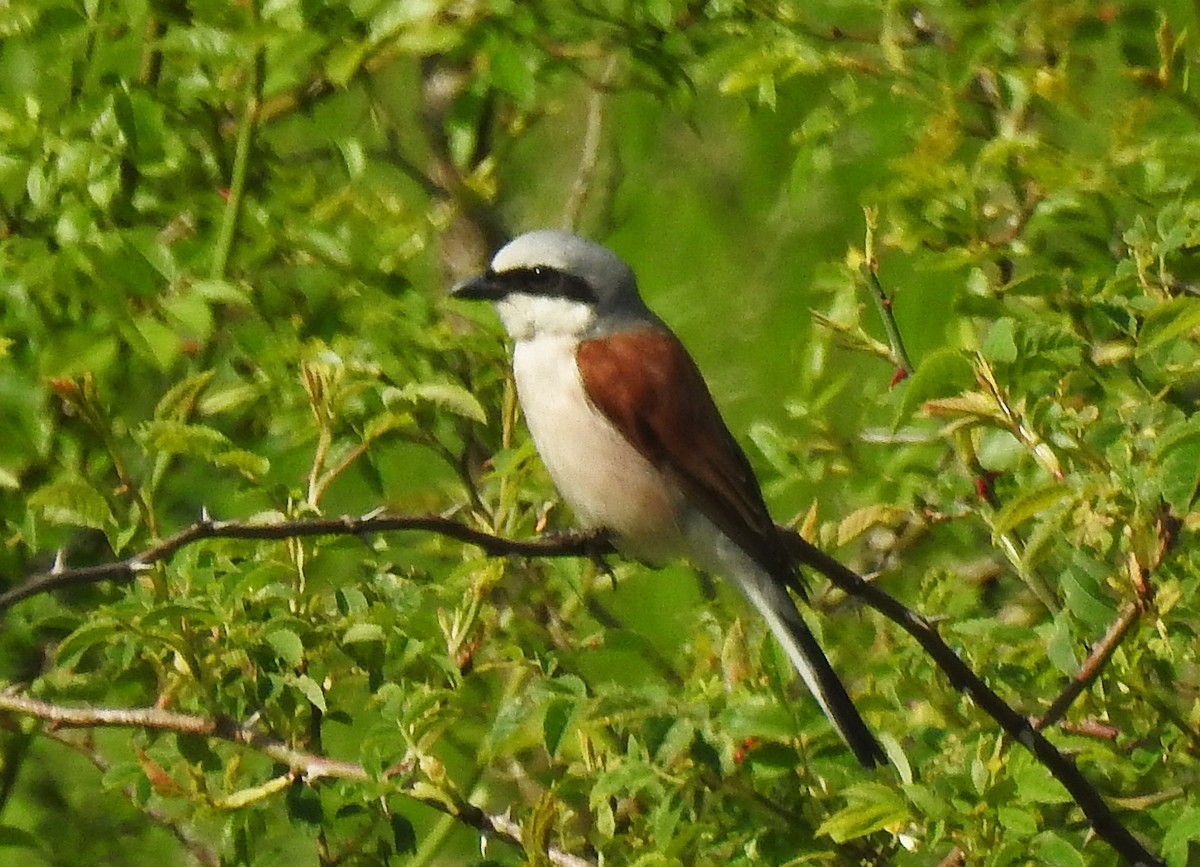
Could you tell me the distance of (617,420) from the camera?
332 centimetres

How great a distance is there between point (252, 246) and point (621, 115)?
203 cm

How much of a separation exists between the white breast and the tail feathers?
204 mm

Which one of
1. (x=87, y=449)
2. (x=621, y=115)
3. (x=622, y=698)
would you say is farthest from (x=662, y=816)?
(x=621, y=115)

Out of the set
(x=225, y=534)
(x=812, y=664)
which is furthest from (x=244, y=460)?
(x=812, y=664)

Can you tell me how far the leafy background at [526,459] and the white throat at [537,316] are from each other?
6.5 inches

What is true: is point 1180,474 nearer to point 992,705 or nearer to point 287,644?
point 992,705

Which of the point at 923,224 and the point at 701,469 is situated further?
the point at 701,469

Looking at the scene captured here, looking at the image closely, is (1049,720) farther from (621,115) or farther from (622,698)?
(621,115)

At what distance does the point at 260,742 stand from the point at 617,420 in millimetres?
1234

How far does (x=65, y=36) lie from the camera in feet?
8.50

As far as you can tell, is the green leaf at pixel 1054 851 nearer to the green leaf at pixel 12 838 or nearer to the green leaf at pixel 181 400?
the green leaf at pixel 181 400

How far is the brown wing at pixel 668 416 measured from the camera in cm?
325

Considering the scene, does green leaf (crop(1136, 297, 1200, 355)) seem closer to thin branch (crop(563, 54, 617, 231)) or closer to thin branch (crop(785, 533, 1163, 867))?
thin branch (crop(785, 533, 1163, 867))

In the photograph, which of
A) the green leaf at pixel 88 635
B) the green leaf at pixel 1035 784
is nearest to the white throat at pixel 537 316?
the green leaf at pixel 88 635
